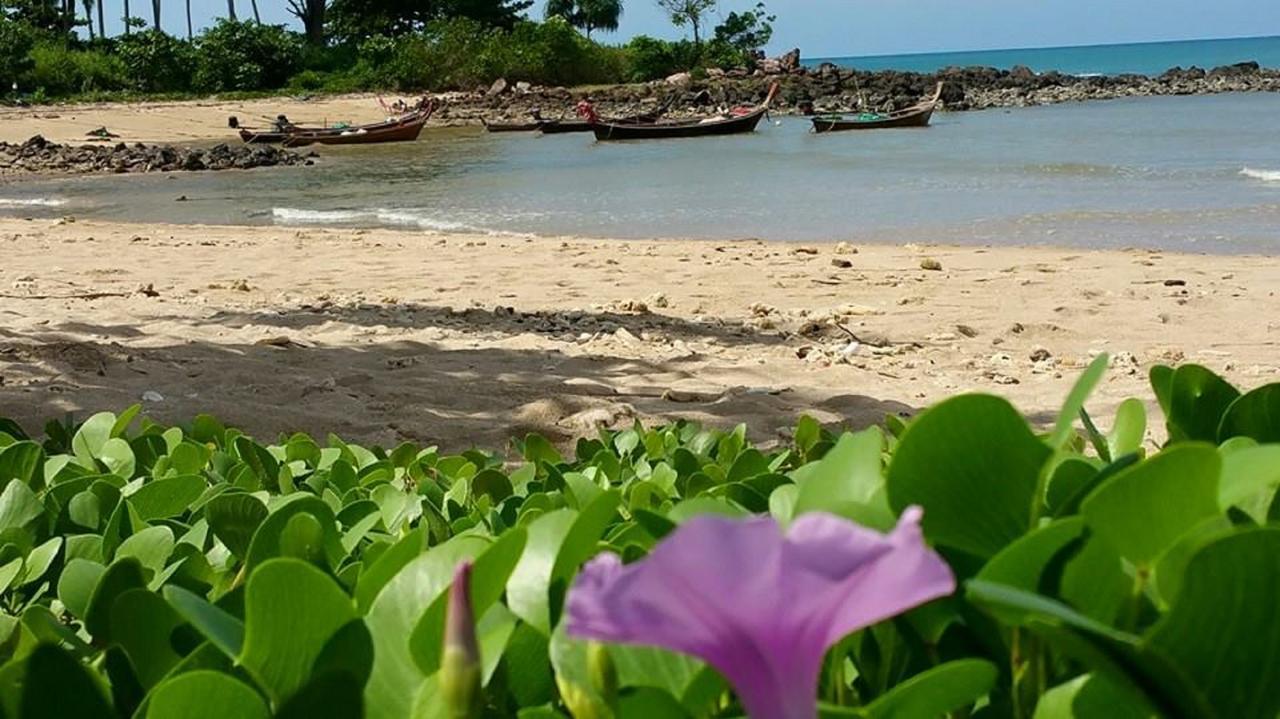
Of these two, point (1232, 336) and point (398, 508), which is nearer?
point (398, 508)

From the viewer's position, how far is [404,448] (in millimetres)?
2004

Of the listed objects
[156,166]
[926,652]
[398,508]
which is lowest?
[156,166]

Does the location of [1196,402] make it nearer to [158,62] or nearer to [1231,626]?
[1231,626]

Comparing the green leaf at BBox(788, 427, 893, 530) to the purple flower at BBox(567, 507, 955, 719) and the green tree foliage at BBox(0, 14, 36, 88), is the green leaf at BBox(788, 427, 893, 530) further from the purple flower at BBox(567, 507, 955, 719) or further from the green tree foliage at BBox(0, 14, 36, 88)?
the green tree foliage at BBox(0, 14, 36, 88)

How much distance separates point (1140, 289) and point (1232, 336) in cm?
149

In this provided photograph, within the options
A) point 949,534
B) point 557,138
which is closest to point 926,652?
point 949,534

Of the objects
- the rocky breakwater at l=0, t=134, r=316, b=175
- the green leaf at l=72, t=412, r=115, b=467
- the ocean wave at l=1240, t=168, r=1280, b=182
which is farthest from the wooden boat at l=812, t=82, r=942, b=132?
the green leaf at l=72, t=412, r=115, b=467

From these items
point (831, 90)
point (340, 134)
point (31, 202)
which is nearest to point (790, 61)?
point (831, 90)

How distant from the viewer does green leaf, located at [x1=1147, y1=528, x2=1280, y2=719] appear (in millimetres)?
446

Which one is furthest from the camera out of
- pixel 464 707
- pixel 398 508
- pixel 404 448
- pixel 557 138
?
pixel 557 138

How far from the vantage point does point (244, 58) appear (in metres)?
48.2

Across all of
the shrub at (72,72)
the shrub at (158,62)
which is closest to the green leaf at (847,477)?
the shrub at (72,72)

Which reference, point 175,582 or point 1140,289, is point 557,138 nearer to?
point 1140,289

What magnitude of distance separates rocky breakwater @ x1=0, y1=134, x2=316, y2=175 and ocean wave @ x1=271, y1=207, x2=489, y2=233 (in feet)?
27.5
